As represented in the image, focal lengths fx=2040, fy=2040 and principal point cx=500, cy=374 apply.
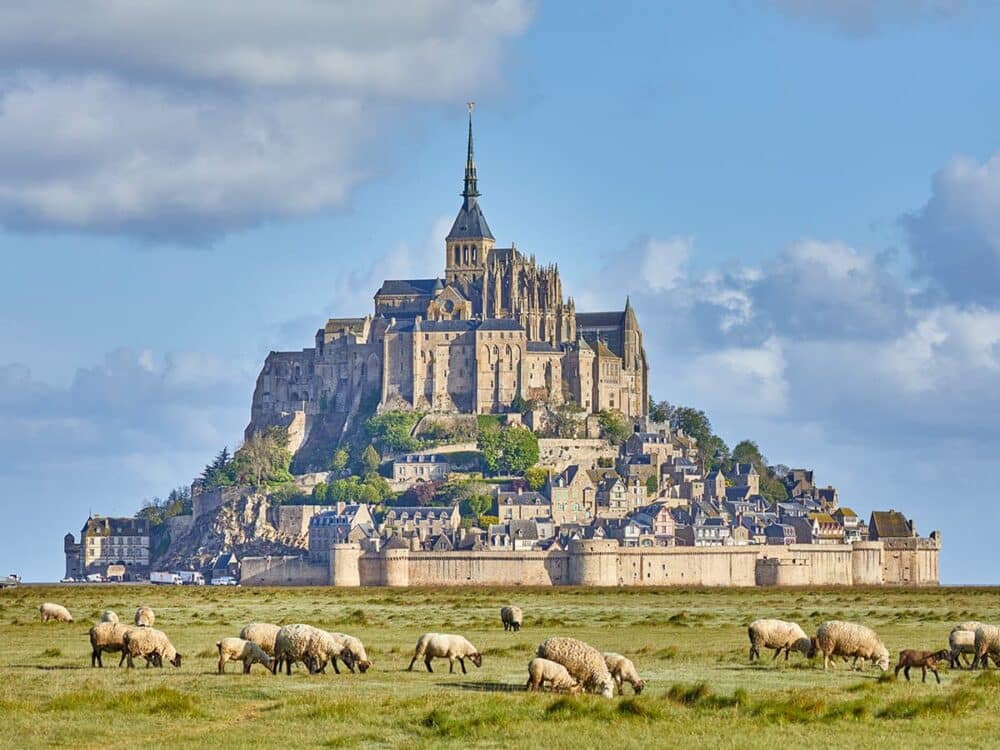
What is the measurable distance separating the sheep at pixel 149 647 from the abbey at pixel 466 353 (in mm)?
113042

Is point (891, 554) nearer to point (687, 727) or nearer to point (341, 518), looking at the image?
point (341, 518)

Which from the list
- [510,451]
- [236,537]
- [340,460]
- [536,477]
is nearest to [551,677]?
[536,477]

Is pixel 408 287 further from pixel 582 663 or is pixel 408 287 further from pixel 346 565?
pixel 582 663

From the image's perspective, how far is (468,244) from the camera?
162 m

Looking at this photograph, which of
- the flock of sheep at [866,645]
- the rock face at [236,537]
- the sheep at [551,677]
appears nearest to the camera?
the sheep at [551,677]

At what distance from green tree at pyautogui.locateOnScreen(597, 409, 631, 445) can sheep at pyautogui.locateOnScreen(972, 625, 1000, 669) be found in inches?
4411

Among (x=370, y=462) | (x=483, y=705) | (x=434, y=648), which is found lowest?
(x=483, y=705)

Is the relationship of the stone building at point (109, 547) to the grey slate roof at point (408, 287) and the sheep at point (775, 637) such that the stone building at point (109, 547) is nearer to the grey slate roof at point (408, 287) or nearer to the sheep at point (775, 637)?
the grey slate roof at point (408, 287)

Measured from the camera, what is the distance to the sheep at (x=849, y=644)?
111 feet

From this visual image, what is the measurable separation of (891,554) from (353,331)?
47.5 m

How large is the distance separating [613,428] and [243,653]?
115516 millimetres

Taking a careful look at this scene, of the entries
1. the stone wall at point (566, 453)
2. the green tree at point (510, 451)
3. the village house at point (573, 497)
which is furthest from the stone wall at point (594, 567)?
the stone wall at point (566, 453)

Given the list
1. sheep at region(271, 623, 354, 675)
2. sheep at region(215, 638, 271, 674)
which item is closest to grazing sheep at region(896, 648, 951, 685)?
sheep at region(271, 623, 354, 675)

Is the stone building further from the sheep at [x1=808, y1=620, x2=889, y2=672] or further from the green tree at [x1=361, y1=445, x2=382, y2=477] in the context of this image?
the sheep at [x1=808, y1=620, x2=889, y2=672]
